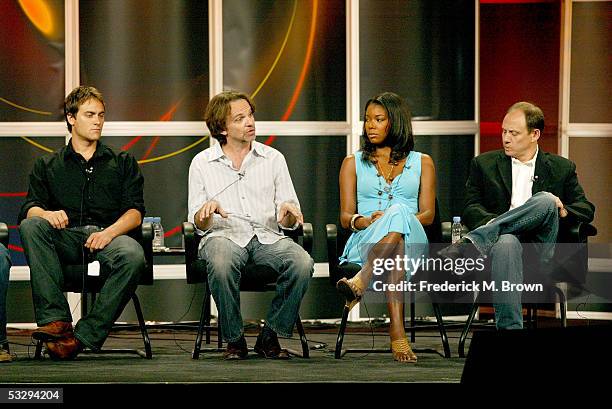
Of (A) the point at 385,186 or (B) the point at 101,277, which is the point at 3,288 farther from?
(A) the point at 385,186

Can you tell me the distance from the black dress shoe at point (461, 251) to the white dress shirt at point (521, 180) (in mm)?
420

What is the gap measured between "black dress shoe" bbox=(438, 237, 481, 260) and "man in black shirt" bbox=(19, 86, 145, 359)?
154 centimetres

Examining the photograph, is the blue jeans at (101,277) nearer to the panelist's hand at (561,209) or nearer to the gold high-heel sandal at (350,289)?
the gold high-heel sandal at (350,289)

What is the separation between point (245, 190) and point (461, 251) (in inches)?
45.6

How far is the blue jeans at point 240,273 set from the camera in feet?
17.8

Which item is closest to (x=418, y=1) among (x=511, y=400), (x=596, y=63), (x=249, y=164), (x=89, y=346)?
(x=596, y=63)

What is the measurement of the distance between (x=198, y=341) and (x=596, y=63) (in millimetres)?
3511

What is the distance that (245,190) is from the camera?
5.87m

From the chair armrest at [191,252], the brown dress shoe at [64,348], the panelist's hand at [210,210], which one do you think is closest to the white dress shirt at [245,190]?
the chair armrest at [191,252]

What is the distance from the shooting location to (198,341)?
5.52 m

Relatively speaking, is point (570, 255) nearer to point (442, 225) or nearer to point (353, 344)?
point (442, 225)

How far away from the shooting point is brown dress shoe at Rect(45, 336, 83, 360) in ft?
17.6

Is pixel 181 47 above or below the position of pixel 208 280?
above

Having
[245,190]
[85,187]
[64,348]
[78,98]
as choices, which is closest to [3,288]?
[64,348]
